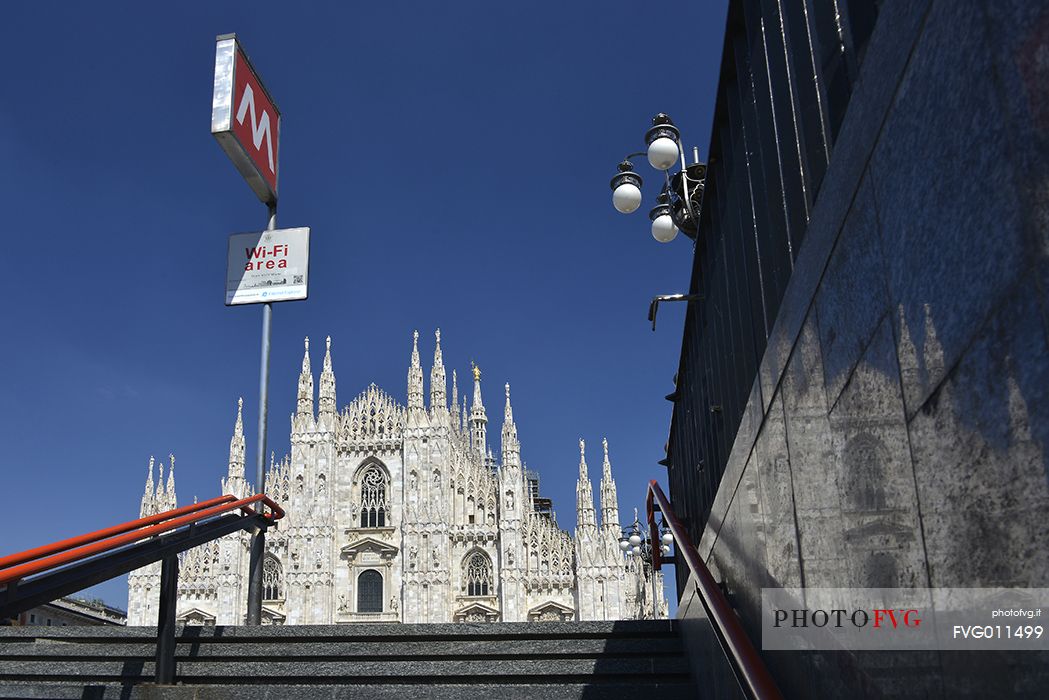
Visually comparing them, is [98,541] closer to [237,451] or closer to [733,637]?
[733,637]

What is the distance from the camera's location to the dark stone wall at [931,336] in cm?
171

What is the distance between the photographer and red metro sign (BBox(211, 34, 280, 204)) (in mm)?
8891

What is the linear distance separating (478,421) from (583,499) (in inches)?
749

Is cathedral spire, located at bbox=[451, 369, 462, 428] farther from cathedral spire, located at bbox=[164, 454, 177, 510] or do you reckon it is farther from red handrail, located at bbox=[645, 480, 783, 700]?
red handrail, located at bbox=[645, 480, 783, 700]

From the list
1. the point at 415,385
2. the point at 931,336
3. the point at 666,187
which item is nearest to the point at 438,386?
the point at 415,385

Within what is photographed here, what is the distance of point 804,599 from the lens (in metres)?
3.31

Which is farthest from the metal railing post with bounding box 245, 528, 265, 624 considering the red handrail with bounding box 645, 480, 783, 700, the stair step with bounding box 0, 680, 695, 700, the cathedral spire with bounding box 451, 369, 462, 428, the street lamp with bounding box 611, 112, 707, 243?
the cathedral spire with bounding box 451, 369, 462, 428

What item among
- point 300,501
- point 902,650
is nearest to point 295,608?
point 300,501

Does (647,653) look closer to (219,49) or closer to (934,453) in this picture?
(934,453)

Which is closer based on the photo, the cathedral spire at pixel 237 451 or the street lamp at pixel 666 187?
the street lamp at pixel 666 187

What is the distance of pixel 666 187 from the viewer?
10.9 metres

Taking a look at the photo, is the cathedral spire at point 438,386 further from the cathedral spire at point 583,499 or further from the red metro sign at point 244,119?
the red metro sign at point 244,119

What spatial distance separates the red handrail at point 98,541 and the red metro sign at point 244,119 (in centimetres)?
343

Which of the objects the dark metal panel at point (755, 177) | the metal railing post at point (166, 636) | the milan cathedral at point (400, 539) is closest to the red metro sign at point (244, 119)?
the metal railing post at point (166, 636)
